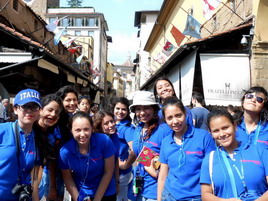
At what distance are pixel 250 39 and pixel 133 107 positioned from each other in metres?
5.78

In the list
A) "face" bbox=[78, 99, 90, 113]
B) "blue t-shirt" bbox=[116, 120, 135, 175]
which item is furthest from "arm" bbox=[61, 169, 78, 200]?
"face" bbox=[78, 99, 90, 113]

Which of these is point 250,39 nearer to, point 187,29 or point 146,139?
point 187,29

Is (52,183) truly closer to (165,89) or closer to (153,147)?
(153,147)

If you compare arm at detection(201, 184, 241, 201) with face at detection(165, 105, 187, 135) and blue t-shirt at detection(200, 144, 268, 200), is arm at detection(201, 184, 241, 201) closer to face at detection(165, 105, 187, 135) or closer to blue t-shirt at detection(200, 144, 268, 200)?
blue t-shirt at detection(200, 144, 268, 200)

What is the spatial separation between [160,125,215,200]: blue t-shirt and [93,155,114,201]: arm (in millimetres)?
660

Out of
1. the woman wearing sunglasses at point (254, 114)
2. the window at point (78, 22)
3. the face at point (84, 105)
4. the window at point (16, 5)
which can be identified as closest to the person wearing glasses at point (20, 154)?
the woman wearing sunglasses at point (254, 114)

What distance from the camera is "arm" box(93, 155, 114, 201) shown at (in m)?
3.09

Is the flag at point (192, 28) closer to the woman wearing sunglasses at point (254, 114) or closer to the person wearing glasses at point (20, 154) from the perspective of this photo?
→ the woman wearing sunglasses at point (254, 114)

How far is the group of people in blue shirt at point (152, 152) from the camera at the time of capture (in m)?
2.47

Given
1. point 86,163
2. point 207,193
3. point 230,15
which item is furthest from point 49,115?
point 230,15

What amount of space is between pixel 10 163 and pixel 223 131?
1976mm

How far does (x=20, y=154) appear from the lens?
261cm

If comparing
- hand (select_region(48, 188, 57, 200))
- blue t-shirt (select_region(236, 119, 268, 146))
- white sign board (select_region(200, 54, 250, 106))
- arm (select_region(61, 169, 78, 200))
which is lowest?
hand (select_region(48, 188, 57, 200))

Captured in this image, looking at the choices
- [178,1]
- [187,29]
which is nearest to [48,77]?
[187,29]
